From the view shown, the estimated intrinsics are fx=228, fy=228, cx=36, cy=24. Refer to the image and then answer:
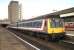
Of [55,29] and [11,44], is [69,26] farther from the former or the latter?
[11,44]

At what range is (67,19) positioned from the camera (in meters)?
35.9

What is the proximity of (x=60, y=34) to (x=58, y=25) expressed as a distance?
3.79 feet

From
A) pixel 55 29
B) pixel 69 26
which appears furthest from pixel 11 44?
pixel 69 26

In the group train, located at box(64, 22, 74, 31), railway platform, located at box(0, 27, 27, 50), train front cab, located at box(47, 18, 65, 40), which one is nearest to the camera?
railway platform, located at box(0, 27, 27, 50)

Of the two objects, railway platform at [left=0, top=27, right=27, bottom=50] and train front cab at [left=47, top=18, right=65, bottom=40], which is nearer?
railway platform at [left=0, top=27, right=27, bottom=50]

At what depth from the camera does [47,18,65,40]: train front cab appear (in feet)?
79.0

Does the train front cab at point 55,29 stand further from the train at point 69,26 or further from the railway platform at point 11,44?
the train at point 69,26

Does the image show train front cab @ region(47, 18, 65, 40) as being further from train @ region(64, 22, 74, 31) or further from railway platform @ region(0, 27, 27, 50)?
train @ region(64, 22, 74, 31)

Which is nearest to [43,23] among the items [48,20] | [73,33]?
[48,20]

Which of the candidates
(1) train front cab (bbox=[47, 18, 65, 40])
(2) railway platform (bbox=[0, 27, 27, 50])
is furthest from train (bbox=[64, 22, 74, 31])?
(2) railway platform (bbox=[0, 27, 27, 50])

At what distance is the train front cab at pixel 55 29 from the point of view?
2409 centimetres

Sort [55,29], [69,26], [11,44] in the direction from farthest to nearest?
[69,26], [55,29], [11,44]

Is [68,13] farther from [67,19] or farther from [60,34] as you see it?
[60,34]

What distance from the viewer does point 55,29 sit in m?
24.5
